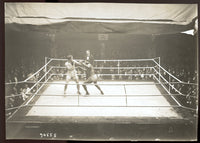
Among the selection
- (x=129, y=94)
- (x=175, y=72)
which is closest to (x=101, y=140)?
(x=129, y=94)

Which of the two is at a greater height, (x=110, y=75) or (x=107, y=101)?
(x=110, y=75)

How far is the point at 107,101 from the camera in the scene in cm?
230

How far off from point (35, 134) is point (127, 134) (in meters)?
0.78

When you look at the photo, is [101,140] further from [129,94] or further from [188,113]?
[188,113]

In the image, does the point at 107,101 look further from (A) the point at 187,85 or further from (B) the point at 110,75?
(A) the point at 187,85

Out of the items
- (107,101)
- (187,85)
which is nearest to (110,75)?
(107,101)

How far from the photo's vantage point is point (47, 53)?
90.2 inches

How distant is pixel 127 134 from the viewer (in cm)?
229

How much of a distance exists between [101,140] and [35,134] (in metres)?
0.56

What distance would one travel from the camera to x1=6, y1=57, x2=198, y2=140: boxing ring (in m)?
2.29

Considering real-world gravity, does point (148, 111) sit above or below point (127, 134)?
above

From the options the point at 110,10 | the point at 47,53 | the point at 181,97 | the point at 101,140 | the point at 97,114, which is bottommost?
the point at 101,140

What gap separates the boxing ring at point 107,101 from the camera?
7.51 feet

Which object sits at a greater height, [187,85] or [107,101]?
[187,85]
